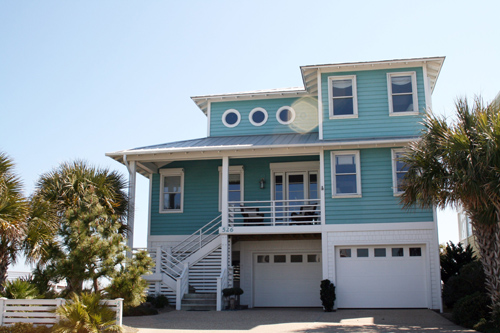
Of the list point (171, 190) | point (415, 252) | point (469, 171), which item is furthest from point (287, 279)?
point (469, 171)

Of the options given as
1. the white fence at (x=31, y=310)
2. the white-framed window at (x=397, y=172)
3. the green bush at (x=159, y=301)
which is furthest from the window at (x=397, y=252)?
the white fence at (x=31, y=310)

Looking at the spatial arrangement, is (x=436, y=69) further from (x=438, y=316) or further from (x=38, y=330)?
(x=38, y=330)

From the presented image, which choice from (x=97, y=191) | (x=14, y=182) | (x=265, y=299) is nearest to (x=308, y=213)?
(x=265, y=299)

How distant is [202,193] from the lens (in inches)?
820

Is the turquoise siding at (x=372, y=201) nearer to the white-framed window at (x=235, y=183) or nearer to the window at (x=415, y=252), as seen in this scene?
the window at (x=415, y=252)

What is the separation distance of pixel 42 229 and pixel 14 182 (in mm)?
1338

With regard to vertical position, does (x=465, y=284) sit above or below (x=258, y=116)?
below

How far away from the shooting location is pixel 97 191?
1612cm

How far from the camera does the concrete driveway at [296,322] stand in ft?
40.5

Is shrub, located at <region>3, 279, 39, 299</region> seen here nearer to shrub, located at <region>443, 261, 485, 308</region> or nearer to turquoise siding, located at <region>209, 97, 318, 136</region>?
turquoise siding, located at <region>209, 97, 318, 136</region>

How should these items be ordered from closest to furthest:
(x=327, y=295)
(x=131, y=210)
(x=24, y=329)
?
(x=24, y=329) → (x=327, y=295) → (x=131, y=210)

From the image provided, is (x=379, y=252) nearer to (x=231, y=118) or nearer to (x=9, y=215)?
(x=231, y=118)

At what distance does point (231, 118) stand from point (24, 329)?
481 inches

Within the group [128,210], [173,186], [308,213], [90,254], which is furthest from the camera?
[173,186]
